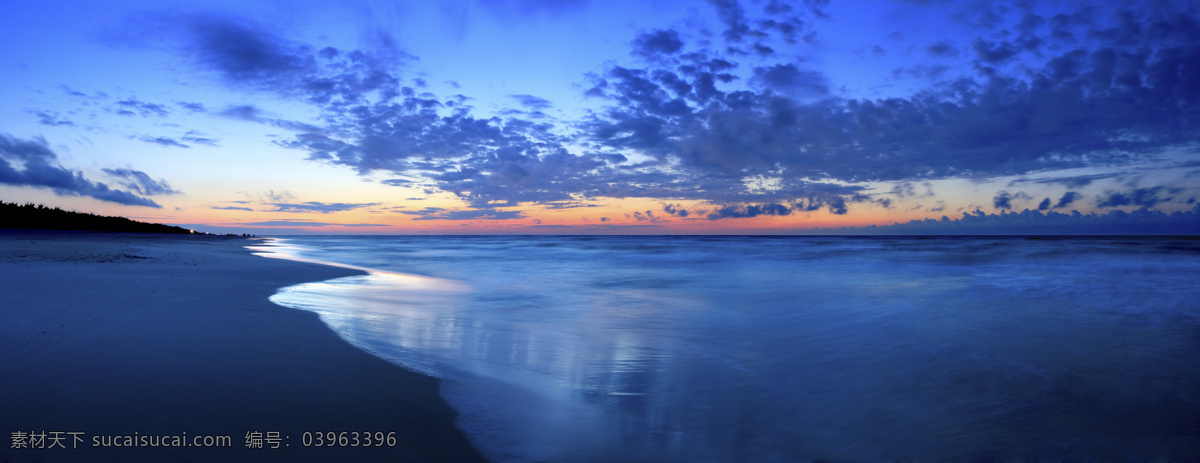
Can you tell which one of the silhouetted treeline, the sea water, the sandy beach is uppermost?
the silhouetted treeline

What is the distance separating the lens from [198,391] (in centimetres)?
310

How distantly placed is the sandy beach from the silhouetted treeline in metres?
42.5

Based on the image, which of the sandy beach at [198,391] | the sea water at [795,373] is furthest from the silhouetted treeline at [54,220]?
the sandy beach at [198,391]

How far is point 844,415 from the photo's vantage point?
3.46 m

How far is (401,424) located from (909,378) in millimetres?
4248

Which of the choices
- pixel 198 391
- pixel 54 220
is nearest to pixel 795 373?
pixel 198 391

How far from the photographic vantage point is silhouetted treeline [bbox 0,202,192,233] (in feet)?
108

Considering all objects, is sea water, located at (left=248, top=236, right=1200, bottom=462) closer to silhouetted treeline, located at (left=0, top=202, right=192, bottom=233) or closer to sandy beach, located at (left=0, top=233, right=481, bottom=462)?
sandy beach, located at (left=0, top=233, right=481, bottom=462)

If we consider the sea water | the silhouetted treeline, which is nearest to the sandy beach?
the sea water

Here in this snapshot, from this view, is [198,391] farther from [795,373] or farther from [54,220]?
[54,220]

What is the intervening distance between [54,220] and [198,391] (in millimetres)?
50413

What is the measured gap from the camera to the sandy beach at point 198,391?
2424 mm

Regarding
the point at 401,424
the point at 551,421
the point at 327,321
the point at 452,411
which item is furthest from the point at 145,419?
the point at 327,321

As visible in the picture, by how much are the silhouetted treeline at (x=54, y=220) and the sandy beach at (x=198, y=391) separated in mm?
42468
